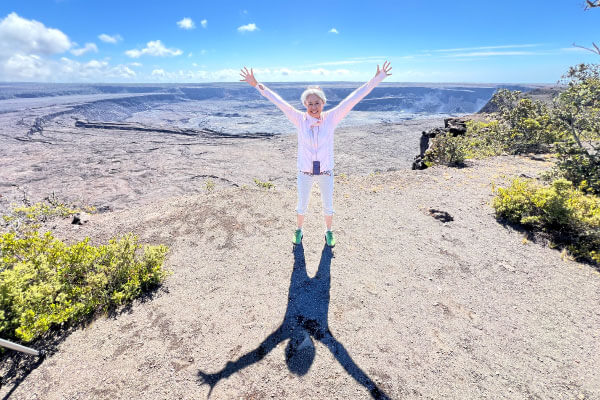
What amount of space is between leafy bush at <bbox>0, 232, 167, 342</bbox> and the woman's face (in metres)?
2.66

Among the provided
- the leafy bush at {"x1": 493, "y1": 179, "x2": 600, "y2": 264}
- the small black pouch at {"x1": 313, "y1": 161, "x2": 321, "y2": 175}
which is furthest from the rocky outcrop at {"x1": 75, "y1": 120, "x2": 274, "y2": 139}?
the small black pouch at {"x1": 313, "y1": 161, "x2": 321, "y2": 175}

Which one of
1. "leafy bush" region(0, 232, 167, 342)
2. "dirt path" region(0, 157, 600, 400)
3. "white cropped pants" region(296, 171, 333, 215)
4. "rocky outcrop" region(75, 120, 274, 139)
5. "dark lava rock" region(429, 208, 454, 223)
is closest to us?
"dirt path" region(0, 157, 600, 400)

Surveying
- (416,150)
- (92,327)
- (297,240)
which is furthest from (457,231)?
(416,150)

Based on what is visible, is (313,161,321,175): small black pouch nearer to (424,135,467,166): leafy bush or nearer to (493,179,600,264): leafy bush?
(493,179,600,264): leafy bush

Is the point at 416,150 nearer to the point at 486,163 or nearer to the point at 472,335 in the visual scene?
the point at 486,163

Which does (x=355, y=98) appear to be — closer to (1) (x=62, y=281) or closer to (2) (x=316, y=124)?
(2) (x=316, y=124)

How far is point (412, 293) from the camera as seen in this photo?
3305mm

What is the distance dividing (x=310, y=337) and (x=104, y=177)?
862 inches

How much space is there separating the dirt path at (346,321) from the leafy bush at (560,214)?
0.34 metres

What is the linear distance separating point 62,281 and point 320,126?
133 inches

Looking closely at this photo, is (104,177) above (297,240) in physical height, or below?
below

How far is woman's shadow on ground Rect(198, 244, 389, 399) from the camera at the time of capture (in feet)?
7.72

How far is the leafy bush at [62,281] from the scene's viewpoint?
2551mm

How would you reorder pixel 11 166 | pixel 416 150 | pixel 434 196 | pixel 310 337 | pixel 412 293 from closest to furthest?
pixel 310 337 < pixel 412 293 < pixel 434 196 < pixel 11 166 < pixel 416 150
